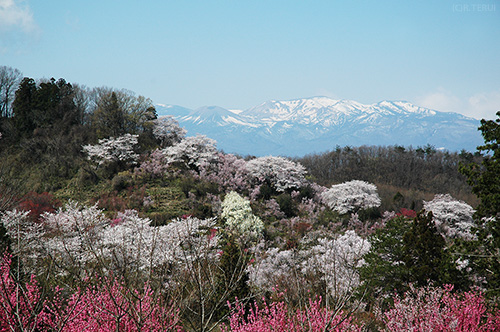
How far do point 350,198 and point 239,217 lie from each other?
30.9 feet

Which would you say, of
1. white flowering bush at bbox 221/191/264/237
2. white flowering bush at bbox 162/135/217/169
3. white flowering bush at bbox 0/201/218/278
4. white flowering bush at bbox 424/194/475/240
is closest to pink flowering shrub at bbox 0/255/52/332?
white flowering bush at bbox 0/201/218/278

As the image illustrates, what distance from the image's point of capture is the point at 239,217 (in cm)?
1956

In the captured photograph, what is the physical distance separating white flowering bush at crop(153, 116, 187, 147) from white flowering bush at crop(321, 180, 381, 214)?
48.1 ft

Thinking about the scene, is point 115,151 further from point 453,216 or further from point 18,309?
point 18,309

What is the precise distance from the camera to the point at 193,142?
27.6 m

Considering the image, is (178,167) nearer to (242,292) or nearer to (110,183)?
(110,183)

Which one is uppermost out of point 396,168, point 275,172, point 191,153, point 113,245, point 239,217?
point 191,153

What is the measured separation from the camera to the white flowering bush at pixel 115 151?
26436mm

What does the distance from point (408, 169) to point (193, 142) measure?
3500 centimetres

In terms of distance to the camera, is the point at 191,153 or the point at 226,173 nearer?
the point at 226,173

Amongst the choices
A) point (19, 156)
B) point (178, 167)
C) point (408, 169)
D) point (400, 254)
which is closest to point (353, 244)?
point (400, 254)

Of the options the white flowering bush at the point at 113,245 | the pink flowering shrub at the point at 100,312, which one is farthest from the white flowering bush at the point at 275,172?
the pink flowering shrub at the point at 100,312

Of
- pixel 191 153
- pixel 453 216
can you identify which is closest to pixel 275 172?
pixel 191 153

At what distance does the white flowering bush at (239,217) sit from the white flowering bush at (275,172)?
19.9ft
